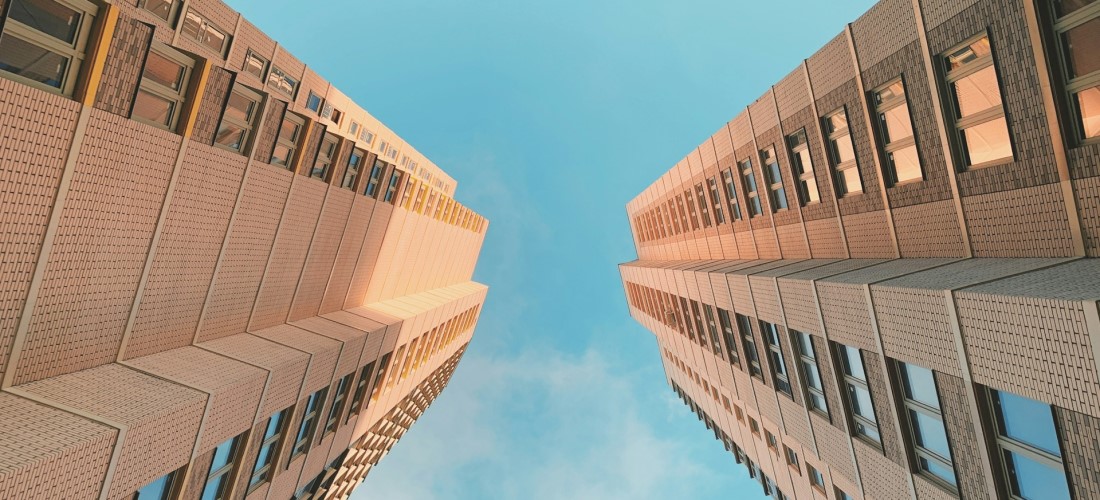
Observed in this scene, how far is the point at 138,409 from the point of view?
10.0 m

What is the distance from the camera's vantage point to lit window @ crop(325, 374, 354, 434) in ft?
69.7

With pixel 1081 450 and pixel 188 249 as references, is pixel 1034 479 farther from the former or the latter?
pixel 188 249

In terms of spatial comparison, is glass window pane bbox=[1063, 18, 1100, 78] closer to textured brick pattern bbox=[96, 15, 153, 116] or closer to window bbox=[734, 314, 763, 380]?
window bbox=[734, 314, 763, 380]

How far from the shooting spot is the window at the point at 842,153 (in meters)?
15.3

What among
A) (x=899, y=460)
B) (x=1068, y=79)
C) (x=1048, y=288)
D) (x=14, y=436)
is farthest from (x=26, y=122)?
(x=899, y=460)

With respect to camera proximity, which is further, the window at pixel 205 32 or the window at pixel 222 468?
the window at pixel 205 32

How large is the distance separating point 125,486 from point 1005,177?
59.8 ft

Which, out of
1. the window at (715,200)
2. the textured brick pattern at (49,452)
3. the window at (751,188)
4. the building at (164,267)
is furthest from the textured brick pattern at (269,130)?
the window at (715,200)

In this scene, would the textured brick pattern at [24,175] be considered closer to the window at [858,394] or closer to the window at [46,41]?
the window at [46,41]

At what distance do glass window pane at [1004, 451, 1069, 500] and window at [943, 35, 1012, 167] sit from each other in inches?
227

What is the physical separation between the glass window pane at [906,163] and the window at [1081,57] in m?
3.76

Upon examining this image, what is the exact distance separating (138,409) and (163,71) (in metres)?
7.25

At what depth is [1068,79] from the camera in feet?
28.6

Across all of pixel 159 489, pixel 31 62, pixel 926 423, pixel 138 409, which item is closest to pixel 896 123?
pixel 926 423
